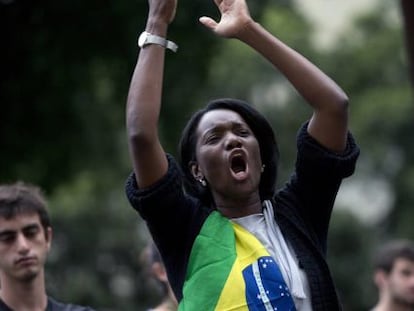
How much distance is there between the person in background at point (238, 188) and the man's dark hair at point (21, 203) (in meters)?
2.21

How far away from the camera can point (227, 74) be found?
32.0 meters

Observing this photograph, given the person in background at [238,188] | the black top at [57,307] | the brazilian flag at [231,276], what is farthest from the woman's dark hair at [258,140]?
the black top at [57,307]

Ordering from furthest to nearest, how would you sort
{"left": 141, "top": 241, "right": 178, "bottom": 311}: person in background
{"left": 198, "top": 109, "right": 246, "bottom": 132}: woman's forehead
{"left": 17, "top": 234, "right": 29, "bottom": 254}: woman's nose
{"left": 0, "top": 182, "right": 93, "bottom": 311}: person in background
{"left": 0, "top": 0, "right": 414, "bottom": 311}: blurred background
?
1. {"left": 0, "top": 0, "right": 414, "bottom": 311}: blurred background
2. {"left": 141, "top": 241, "right": 178, "bottom": 311}: person in background
3. {"left": 17, "top": 234, "right": 29, "bottom": 254}: woman's nose
4. {"left": 0, "top": 182, "right": 93, "bottom": 311}: person in background
5. {"left": 198, "top": 109, "right": 246, "bottom": 132}: woman's forehead

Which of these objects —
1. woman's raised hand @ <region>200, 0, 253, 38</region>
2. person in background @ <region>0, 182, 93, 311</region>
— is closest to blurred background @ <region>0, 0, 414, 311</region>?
woman's raised hand @ <region>200, 0, 253, 38</region>

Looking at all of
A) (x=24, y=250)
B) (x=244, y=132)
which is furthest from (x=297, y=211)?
(x=24, y=250)

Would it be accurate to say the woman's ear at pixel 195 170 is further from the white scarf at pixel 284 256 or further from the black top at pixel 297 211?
the white scarf at pixel 284 256

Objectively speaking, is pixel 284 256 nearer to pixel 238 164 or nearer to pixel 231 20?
pixel 238 164

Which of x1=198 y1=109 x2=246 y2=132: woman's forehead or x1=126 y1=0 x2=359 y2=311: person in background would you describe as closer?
x1=126 y1=0 x2=359 y2=311: person in background

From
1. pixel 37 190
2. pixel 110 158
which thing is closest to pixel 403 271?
pixel 37 190

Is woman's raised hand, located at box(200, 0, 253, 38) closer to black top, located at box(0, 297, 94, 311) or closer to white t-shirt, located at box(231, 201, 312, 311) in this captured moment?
white t-shirt, located at box(231, 201, 312, 311)

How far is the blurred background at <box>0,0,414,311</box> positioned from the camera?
19.1 meters

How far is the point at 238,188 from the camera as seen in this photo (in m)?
5.04

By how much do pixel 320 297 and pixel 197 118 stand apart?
0.77m

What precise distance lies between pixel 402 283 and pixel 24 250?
375 centimetres
